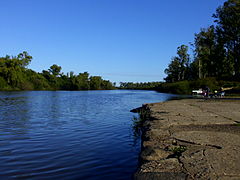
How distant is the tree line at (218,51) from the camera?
53.2 m

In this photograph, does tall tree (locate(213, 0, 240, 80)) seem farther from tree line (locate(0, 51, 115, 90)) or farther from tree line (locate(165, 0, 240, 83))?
tree line (locate(0, 51, 115, 90))

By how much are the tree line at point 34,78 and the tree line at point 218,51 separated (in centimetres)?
6412

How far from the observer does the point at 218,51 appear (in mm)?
64000

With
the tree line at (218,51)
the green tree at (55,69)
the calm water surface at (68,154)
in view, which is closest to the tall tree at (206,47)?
the tree line at (218,51)

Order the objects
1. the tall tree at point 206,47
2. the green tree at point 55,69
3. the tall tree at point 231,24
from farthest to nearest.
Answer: the green tree at point 55,69 < the tall tree at point 206,47 < the tall tree at point 231,24

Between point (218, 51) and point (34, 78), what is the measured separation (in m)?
89.7

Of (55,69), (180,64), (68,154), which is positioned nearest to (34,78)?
(55,69)

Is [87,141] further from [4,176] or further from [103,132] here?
[4,176]

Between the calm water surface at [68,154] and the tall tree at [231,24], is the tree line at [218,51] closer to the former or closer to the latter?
the tall tree at [231,24]

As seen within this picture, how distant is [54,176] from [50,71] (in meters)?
156

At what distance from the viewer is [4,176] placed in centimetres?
548

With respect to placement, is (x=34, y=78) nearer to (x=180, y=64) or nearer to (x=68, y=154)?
(x=180, y=64)

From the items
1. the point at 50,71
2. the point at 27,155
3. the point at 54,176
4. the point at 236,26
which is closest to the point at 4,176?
the point at 54,176

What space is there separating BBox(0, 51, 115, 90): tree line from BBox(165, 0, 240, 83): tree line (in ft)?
210
